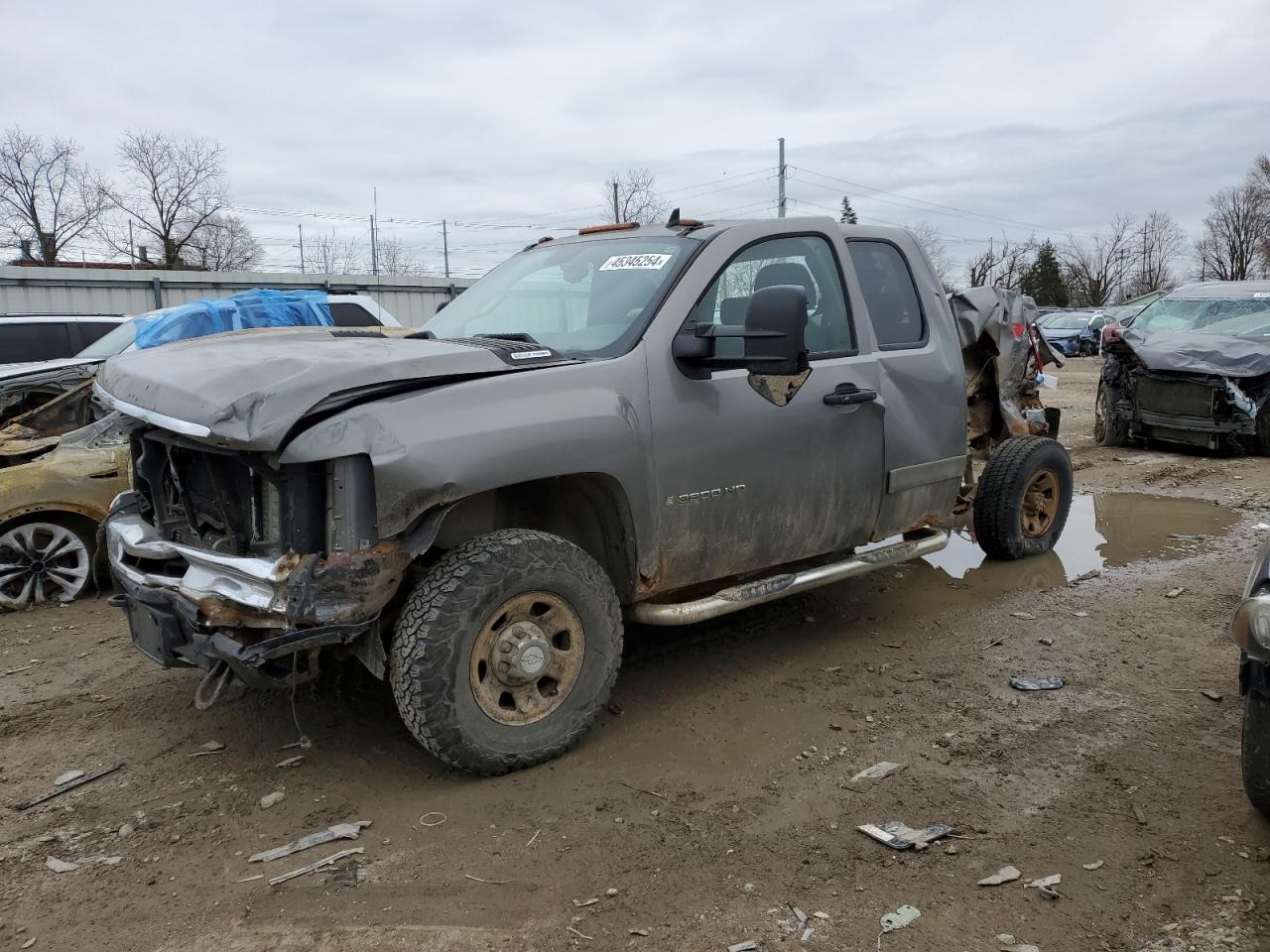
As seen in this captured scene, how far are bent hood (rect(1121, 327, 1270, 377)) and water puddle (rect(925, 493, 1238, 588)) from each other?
84.2 inches

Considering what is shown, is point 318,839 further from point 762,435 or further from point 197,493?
point 762,435

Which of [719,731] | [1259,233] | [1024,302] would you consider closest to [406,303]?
[1024,302]

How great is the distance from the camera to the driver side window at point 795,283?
13.4 ft

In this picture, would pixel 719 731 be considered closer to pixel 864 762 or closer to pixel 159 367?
pixel 864 762

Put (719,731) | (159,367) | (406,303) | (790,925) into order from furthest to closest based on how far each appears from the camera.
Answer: (406,303) → (719,731) → (159,367) → (790,925)

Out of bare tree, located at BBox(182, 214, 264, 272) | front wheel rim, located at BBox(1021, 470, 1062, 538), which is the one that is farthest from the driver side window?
bare tree, located at BBox(182, 214, 264, 272)

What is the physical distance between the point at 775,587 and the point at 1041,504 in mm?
2994

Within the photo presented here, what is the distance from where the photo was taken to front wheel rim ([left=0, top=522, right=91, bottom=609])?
5.71 meters

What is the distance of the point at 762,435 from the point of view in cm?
403

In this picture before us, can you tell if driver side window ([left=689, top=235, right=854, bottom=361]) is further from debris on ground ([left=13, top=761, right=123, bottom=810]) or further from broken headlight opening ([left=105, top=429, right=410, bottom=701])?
debris on ground ([left=13, top=761, right=123, bottom=810])

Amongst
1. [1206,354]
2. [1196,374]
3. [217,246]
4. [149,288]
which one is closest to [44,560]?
[1196,374]

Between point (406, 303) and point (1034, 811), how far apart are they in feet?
92.0

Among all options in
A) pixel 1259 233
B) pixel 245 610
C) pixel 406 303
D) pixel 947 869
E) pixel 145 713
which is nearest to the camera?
pixel 947 869

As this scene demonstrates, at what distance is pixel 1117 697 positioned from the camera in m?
4.21
